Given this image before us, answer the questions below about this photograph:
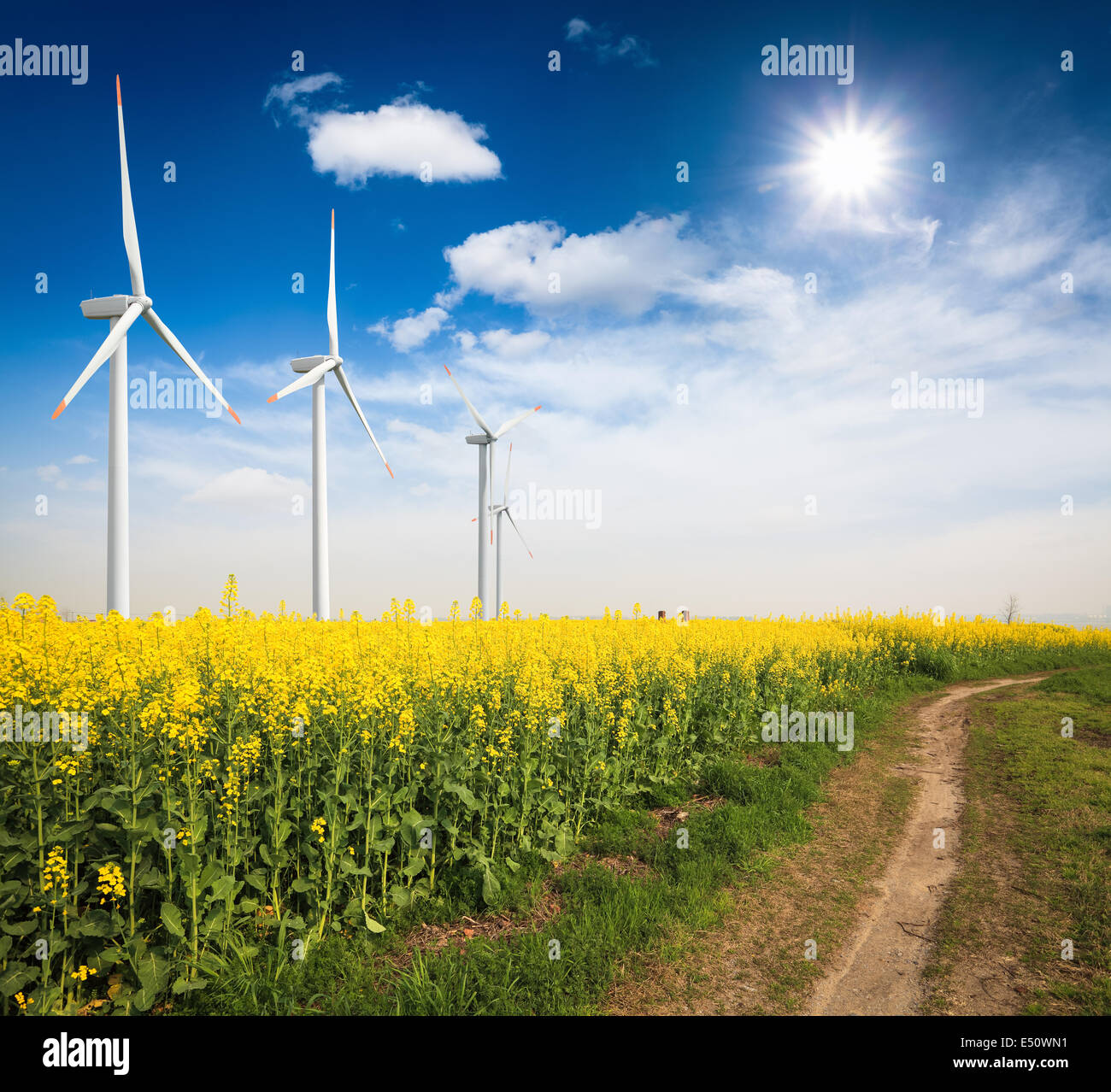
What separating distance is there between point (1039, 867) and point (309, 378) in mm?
28321

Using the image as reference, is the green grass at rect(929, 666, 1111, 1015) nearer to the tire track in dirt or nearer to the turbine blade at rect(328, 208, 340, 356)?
the tire track in dirt

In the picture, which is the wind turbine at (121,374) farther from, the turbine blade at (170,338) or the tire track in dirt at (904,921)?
the tire track in dirt at (904,921)

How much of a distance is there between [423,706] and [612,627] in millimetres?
11165

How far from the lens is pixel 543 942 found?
7.09m

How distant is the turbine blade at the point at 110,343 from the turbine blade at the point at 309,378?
17.6 feet

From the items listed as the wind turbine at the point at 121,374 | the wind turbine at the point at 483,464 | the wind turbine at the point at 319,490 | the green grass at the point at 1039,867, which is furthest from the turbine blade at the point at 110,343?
the green grass at the point at 1039,867

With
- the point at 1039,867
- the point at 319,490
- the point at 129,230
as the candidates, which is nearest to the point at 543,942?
the point at 1039,867

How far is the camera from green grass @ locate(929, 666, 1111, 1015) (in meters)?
7.21

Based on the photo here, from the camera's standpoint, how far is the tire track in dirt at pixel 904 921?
684 centimetres

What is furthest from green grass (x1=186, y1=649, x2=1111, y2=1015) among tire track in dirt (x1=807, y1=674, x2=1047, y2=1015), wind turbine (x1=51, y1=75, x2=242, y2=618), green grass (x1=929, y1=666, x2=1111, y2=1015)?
wind turbine (x1=51, y1=75, x2=242, y2=618)

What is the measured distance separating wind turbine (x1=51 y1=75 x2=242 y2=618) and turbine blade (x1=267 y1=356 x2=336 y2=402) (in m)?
2.62

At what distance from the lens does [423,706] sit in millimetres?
9062
